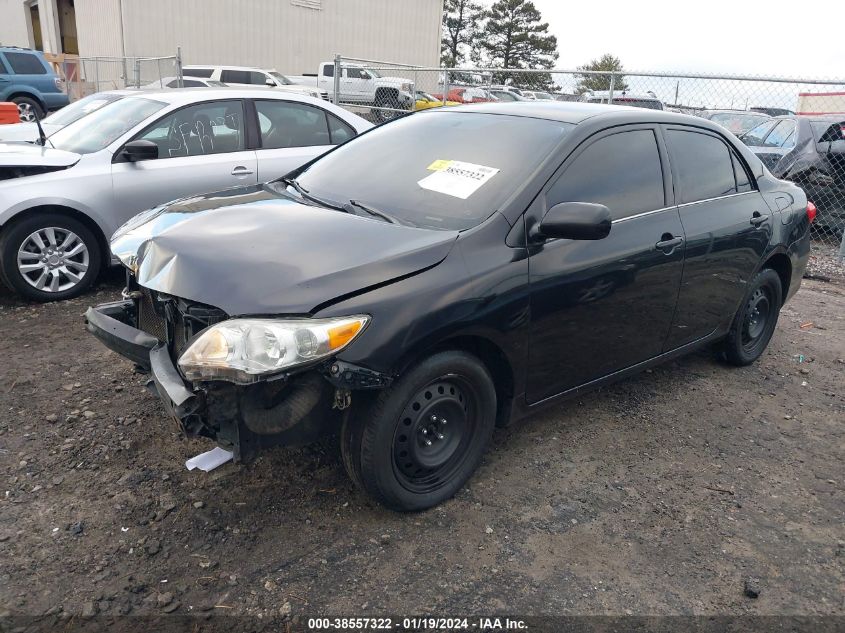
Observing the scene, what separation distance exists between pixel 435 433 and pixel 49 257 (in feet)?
12.9

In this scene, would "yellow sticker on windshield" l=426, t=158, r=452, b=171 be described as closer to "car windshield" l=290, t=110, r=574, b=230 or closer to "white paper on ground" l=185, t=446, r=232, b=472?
"car windshield" l=290, t=110, r=574, b=230

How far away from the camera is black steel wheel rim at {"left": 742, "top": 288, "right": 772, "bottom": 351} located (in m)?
4.64

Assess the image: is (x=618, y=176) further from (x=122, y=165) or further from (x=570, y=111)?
(x=122, y=165)

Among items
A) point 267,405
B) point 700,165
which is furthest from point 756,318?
point 267,405

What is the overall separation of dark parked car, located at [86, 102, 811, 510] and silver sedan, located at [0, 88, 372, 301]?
2235 mm

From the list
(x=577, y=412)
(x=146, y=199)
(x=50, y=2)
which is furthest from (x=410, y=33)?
(x=577, y=412)

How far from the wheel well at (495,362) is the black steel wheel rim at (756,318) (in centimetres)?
231

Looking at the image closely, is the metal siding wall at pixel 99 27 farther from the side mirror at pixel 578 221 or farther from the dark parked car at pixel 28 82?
the side mirror at pixel 578 221

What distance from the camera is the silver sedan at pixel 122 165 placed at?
520cm

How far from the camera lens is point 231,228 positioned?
9.68ft

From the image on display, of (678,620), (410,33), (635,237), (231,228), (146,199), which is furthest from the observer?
(410,33)

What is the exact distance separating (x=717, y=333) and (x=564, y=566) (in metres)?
2.32

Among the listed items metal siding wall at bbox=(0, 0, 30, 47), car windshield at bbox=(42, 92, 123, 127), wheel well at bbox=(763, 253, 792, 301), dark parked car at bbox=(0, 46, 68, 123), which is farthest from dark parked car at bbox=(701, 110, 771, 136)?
metal siding wall at bbox=(0, 0, 30, 47)

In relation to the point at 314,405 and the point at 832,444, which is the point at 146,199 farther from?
the point at 832,444
